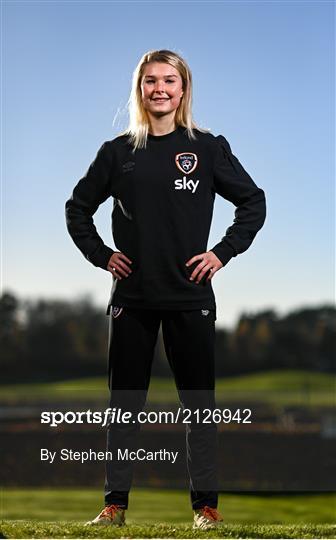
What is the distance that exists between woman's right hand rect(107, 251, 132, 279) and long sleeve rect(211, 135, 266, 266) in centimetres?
53

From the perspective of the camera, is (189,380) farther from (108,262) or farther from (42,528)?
(42,528)

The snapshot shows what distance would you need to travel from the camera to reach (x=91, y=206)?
17.9 feet

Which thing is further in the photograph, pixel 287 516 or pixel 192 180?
pixel 287 516

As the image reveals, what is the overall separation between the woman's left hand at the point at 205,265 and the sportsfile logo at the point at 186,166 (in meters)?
0.39

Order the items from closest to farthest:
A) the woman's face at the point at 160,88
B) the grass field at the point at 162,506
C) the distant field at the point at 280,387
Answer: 1. the woman's face at the point at 160,88
2. the grass field at the point at 162,506
3. the distant field at the point at 280,387

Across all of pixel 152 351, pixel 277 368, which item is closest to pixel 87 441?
pixel 152 351

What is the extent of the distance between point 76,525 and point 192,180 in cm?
217

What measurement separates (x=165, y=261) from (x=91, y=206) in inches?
24.3

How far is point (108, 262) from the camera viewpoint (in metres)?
5.33

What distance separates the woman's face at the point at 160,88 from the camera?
5.34 m

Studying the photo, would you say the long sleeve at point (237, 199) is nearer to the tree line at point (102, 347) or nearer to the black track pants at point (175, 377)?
the black track pants at point (175, 377)

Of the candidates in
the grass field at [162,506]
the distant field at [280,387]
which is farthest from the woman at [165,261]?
the distant field at [280,387]

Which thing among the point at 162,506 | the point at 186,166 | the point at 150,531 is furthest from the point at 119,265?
the point at 162,506

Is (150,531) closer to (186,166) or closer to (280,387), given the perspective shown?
(186,166)
